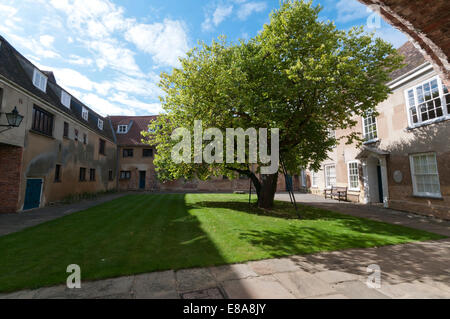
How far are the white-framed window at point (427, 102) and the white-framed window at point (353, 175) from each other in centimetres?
497

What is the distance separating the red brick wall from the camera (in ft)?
36.4

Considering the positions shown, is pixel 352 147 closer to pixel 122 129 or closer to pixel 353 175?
pixel 353 175

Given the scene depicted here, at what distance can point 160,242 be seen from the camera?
5.89 m

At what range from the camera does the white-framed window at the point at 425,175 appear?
10.0 m

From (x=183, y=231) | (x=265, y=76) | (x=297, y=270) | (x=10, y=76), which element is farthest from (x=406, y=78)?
(x=10, y=76)

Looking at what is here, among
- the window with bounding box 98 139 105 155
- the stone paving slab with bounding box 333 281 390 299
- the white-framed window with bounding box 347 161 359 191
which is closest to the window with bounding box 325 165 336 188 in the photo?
the white-framed window with bounding box 347 161 359 191

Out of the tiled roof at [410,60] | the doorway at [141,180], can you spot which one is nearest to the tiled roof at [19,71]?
the doorway at [141,180]

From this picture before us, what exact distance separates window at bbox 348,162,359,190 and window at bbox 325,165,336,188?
1.92m

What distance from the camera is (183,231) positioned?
7082 mm

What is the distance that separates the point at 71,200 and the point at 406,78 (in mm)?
23382

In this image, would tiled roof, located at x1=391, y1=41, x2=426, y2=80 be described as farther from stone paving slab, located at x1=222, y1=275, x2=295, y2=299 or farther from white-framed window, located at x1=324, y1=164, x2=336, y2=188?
stone paving slab, located at x1=222, y1=275, x2=295, y2=299

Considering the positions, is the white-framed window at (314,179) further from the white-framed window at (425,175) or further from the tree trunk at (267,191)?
the tree trunk at (267,191)

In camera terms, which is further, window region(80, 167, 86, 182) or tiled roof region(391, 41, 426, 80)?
window region(80, 167, 86, 182)
